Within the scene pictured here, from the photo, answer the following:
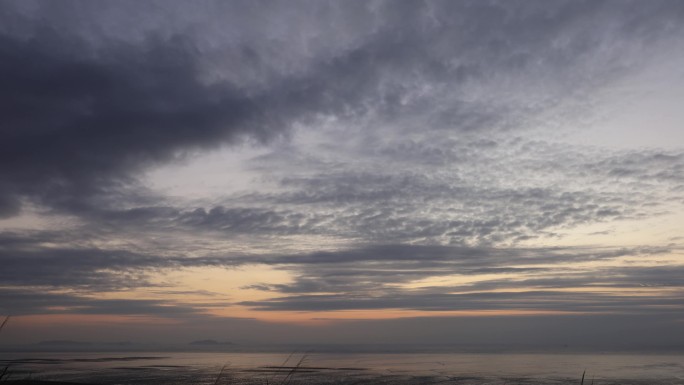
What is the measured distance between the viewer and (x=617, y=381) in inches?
1742

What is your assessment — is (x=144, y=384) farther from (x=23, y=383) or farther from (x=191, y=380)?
(x=23, y=383)

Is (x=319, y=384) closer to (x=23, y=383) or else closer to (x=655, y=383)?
(x=23, y=383)

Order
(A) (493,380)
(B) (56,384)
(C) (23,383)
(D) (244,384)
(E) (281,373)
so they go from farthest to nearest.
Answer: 1. (E) (281,373)
2. (A) (493,380)
3. (D) (244,384)
4. (B) (56,384)
5. (C) (23,383)

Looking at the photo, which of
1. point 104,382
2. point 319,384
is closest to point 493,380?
point 319,384

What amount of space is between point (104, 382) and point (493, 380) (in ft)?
101

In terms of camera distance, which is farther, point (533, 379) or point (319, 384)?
point (533, 379)

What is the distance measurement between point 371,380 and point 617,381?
63.8ft

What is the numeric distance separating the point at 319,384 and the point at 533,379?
17804mm

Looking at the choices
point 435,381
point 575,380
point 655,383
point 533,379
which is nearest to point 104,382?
point 435,381

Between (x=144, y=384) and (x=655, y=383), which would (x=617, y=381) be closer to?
(x=655, y=383)

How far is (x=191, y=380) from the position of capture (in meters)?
46.1

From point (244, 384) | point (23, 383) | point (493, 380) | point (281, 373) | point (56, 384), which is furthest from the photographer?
point (281, 373)

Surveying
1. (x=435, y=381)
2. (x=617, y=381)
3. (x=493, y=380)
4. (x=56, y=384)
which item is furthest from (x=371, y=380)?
(x=56, y=384)

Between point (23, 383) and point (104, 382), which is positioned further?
point (104, 382)
